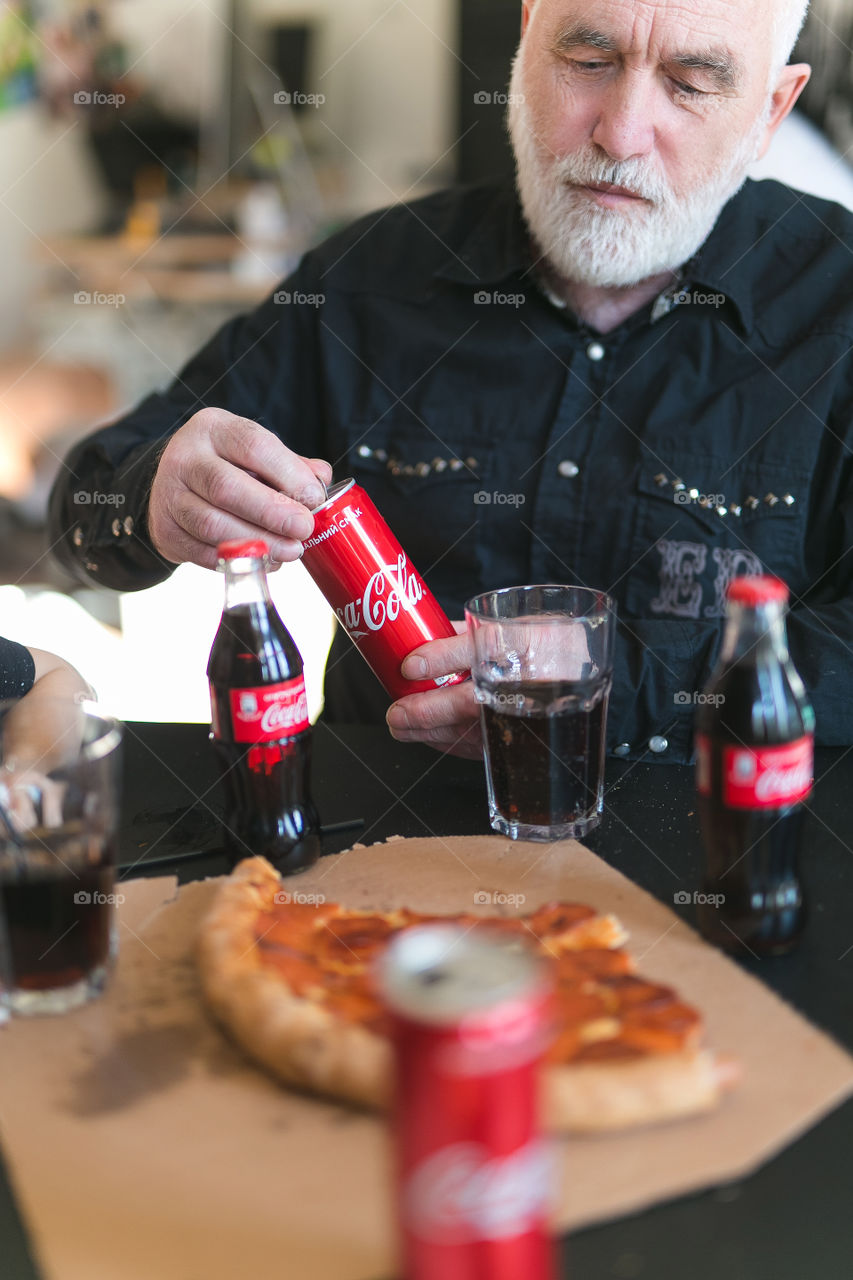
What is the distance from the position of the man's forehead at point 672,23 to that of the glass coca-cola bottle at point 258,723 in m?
0.75

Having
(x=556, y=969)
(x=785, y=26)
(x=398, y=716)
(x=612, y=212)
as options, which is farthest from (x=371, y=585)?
(x=785, y=26)

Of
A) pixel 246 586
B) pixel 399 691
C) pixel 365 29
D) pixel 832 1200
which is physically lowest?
pixel 832 1200

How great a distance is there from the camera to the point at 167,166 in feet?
16.0

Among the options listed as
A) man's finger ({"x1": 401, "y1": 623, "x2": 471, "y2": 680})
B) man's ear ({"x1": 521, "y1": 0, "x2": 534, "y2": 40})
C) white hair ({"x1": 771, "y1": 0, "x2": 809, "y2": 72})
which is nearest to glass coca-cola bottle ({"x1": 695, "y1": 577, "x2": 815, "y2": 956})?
man's finger ({"x1": 401, "y1": 623, "x2": 471, "y2": 680})

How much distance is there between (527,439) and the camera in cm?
155

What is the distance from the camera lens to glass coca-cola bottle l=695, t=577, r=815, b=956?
765 millimetres

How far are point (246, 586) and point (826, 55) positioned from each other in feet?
6.07

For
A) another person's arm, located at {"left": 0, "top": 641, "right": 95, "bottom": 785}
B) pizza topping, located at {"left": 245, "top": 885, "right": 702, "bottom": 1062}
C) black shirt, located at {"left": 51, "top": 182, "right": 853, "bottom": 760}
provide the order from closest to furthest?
pizza topping, located at {"left": 245, "top": 885, "right": 702, "bottom": 1062}
another person's arm, located at {"left": 0, "top": 641, "right": 95, "bottom": 785}
black shirt, located at {"left": 51, "top": 182, "right": 853, "bottom": 760}

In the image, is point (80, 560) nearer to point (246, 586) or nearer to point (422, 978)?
point (246, 586)

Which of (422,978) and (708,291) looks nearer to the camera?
(422,978)

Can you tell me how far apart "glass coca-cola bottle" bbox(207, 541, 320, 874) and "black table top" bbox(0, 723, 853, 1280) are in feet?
0.14

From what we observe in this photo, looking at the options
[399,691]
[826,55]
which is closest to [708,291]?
[399,691]

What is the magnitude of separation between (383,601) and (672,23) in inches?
27.4

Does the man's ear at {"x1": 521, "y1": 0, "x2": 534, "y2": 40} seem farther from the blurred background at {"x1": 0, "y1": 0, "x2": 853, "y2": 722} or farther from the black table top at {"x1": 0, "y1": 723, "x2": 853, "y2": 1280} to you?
the blurred background at {"x1": 0, "y1": 0, "x2": 853, "y2": 722}
